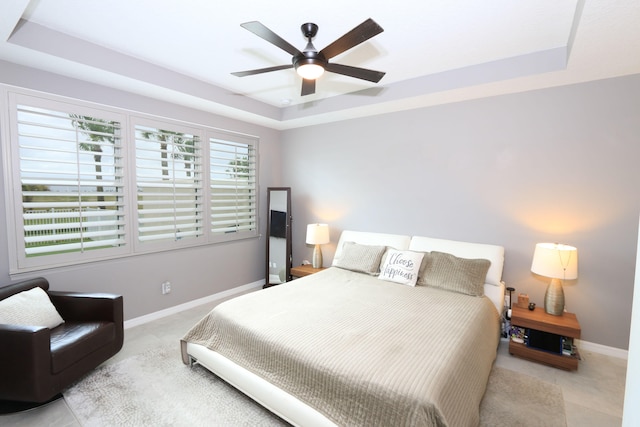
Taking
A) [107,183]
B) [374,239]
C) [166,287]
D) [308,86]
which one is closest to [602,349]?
[374,239]

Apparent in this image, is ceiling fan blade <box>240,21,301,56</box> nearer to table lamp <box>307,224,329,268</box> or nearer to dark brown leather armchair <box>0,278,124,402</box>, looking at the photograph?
dark brown leather armchair <box>0,278,124,402</box>

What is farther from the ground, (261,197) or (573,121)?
(573,121)

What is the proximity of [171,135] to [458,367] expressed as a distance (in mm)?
3622

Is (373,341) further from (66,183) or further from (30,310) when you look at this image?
(66,183)

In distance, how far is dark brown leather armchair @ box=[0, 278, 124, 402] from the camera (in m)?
1.86

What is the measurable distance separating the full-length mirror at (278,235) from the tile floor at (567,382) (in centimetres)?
145

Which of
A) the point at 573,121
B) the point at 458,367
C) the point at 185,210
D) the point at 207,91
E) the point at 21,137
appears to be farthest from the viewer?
the point at 185,210

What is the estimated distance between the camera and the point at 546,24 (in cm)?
212

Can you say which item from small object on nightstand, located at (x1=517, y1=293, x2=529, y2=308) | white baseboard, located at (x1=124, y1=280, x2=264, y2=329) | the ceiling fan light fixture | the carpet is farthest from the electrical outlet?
small object on nightstand, located at (x1=517, y1=293, x2=529, y2=308)

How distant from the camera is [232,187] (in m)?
4.21

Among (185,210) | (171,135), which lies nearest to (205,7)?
(171,135)

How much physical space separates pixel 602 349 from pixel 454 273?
4.80ft

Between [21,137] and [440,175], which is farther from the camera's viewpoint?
[440,175]

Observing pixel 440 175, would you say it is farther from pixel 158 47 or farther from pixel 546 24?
pixel 158 47
